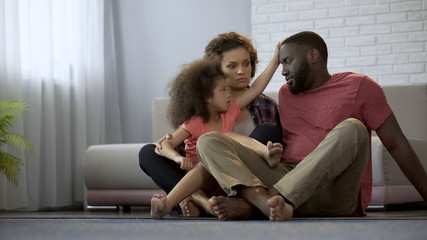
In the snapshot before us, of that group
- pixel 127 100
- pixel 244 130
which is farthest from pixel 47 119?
pixel 244 130

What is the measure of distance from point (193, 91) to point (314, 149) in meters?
0.51

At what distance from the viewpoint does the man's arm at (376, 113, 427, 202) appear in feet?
7.50

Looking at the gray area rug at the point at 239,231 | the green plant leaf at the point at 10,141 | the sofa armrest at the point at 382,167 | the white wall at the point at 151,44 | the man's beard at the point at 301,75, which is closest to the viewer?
the gray area rug at the point at 239,231

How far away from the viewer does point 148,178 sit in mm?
3896

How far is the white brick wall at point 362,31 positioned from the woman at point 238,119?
2.16 metres

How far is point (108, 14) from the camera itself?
5.65 meters

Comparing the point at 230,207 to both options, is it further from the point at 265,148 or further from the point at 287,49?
the point at 287,49

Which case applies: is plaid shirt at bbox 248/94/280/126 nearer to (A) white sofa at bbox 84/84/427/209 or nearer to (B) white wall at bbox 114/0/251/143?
(A) white sofa at bbox 84/84/427/209

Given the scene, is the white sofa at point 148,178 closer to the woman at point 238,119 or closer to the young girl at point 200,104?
the woman at point 238,119

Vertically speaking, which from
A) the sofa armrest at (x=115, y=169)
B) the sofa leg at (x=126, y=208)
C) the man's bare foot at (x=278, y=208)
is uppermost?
the man's bare foot at (x=278, y=208)

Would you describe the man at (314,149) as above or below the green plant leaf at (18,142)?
above

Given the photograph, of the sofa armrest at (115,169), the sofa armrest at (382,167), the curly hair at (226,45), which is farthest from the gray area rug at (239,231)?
the sofa armrest at (115,169)

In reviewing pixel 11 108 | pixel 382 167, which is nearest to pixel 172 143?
pixel 382 167

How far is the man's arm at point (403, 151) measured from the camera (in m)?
2.29
